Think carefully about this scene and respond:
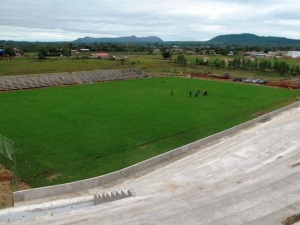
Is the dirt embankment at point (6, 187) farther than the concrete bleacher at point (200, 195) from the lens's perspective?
Yes

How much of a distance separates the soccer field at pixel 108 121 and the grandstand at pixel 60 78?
2.69 meters

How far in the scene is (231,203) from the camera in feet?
49.7

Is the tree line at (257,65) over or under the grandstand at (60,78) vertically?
over

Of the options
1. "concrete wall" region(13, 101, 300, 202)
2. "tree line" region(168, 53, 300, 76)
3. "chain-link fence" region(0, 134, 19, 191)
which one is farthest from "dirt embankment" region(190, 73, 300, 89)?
"chain-link fence" region(0, 134, 19, 191)

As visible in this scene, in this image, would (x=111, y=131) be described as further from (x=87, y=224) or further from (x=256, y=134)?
(x=87, y=224)

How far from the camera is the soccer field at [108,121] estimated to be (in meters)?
20.9

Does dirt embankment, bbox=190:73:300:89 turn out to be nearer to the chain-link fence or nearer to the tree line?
the tree line

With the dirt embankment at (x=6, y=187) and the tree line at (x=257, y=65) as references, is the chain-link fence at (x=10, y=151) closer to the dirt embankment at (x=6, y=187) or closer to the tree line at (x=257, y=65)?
the dirt embankment at (x=6, y=187)

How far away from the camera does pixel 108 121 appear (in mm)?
30500

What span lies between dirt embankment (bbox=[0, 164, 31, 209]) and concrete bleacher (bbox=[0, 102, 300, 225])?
78 centimetres

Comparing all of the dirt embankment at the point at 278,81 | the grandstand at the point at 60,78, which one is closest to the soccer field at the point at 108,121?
the grandstand at the point at 60,78

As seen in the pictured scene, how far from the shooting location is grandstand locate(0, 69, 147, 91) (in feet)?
159

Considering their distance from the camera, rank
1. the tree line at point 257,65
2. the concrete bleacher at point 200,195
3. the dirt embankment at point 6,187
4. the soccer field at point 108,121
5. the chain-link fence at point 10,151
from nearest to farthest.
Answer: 1. the concrete bleacher at point 200,195
2. the dirt embankment at point 6,187
3. the chain-link fence at point 10,151
4. the soccer field at point 108,121
5. the tree line at point 257,65

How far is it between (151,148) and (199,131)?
590cm
